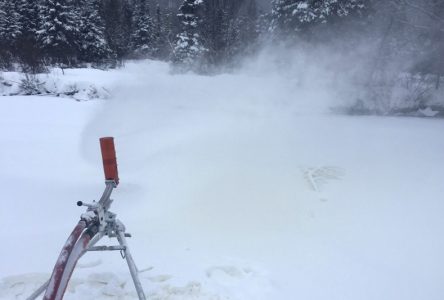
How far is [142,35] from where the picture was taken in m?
33.5

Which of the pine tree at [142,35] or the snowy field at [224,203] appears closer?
the snowy field at [224,203]

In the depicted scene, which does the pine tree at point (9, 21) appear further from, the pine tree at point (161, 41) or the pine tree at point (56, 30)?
the pine tree at point (161, 41)

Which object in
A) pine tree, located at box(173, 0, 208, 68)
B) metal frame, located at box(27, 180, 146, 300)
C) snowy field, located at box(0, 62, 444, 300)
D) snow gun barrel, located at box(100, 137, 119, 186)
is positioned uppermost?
pine tree, located at box(173, 0, 208, 68)

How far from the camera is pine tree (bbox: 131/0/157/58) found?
32875 millimetres

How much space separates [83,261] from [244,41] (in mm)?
32521

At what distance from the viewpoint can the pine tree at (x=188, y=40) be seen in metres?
22.0

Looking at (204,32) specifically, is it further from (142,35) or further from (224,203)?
(224,203)

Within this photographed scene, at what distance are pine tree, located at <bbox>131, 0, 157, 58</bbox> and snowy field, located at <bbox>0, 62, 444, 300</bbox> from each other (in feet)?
85.7

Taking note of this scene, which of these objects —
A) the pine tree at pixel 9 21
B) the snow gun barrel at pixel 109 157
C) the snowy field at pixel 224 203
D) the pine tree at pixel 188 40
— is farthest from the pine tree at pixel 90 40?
the snow gun barrel at pixel 109 157

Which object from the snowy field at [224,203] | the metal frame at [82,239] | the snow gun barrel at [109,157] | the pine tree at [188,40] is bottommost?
the snowy field at [224,203]

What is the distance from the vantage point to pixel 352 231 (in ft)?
14.6

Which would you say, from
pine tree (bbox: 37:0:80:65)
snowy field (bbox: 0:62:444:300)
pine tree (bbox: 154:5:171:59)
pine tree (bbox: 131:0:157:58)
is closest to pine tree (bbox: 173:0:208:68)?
pine tree (bbox: 37:0:80:65)

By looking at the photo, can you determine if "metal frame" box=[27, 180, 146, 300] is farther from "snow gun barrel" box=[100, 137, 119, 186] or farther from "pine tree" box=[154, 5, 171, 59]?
"pine tree" box=[154, 5, 171, 59]

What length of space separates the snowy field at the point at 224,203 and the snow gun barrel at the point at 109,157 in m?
1.45
